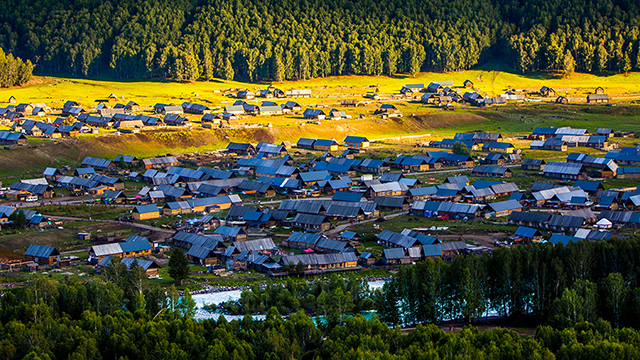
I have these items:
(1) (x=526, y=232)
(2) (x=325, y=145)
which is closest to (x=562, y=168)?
(1) (x=526, y=232)

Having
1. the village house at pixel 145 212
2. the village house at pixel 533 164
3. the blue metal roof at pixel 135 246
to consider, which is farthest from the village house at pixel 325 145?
the blue metal roof at pixel 135 246

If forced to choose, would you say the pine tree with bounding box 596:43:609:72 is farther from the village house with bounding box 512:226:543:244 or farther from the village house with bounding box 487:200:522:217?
the village house with bounding box 512:226:543:244

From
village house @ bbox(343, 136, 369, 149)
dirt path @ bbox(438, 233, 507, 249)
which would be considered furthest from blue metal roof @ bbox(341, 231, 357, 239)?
village house @ bbox(343, 136, 369, 149)

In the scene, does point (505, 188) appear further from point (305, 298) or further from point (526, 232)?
point (305, 298)

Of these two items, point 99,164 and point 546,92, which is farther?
point 546,92

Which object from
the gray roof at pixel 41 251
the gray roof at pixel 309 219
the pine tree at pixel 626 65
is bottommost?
the gray roof at pixel 309 219

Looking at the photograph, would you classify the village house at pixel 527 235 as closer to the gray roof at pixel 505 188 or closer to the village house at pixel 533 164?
the gray roof at pixel 505 188

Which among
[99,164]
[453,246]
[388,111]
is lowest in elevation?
[453,246]
